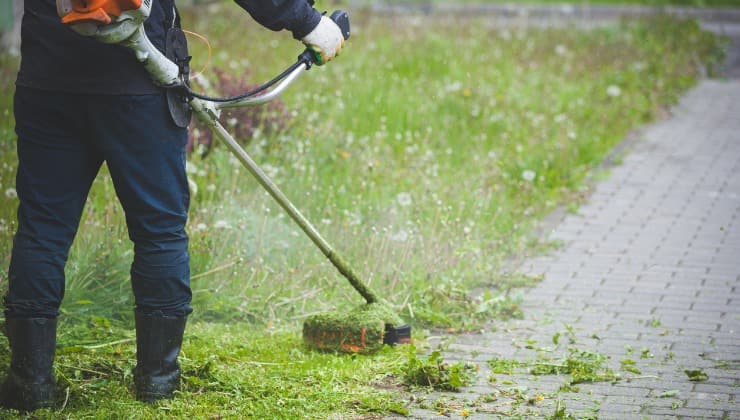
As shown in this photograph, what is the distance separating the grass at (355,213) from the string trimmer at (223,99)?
119 mm

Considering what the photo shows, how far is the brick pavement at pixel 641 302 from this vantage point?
3883 millimetres

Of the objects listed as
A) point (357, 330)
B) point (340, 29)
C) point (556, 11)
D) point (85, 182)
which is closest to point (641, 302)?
point (357, 330)

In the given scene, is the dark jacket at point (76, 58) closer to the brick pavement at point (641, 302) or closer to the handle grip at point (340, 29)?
the handle grip at point (340, 29)

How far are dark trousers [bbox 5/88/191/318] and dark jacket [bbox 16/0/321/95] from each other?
0.12ft

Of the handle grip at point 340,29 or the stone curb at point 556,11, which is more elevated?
the stone curb at point 556,11

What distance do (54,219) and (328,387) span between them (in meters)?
1.13

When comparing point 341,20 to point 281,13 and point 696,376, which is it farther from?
point 696,376

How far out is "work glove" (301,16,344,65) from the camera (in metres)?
3.73

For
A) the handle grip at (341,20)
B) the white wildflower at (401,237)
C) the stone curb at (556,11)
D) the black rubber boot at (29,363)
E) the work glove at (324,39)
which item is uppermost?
the stone curb at (556,11)

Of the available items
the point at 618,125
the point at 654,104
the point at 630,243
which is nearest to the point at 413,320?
the point at 630,243

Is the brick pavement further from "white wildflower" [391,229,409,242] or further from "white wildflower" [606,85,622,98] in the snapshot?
"white wildflower" [606,85,622,98]

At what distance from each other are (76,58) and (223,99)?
21.1 inches

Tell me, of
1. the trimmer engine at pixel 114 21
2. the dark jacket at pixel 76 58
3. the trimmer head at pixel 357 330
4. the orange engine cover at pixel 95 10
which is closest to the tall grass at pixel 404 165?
the trimmer head at pixel 357 330

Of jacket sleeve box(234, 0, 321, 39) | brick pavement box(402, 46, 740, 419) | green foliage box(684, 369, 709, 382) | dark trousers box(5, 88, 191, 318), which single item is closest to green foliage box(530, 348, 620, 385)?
brick pavement box(402, 46, 740, 419)
